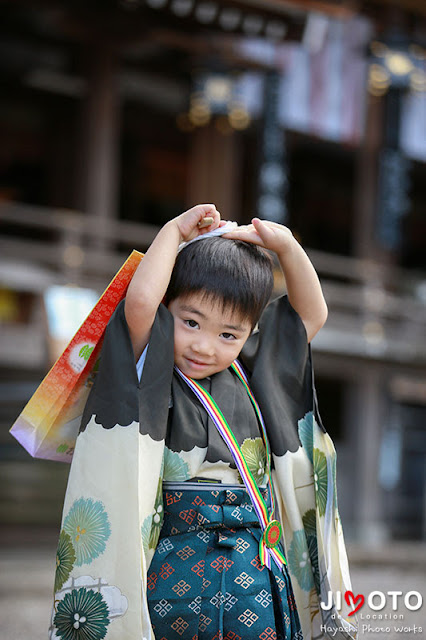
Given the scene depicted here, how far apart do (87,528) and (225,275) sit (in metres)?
0.66

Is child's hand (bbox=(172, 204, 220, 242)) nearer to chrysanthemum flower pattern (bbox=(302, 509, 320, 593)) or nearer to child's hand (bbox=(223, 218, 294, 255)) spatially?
child's hand (bbox=(223, 218, 294, 255))

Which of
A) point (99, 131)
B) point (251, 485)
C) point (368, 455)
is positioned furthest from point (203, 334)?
point (368, 455)

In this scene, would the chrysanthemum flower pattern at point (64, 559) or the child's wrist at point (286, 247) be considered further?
the child's wrist at point (286, 247)

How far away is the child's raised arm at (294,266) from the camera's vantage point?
1906mm

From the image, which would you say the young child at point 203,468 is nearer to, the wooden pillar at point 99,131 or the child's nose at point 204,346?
the child's nose at point 204,346

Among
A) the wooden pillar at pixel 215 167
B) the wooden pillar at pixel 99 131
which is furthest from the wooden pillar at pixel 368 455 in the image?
the wooden pillar at pixel 99 131

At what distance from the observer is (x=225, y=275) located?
1.86m

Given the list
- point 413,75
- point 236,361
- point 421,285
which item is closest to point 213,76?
point 413,75

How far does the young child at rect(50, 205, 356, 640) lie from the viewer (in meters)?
1.71

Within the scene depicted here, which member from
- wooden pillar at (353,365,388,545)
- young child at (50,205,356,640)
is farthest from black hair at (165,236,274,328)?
wooden pillar at (353,365,388,545)

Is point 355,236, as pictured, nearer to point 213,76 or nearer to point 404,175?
point 404,175

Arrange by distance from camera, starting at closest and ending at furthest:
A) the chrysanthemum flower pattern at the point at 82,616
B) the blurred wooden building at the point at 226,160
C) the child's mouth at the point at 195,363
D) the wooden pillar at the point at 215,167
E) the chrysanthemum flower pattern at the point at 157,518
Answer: the chrysanthemum flower pattern at the point at 82,616, the chrysanthemum flower pattern at the point at 157,518, the child's mouth at the point at 195,363, the blurred wooden building at the point at 226,160, the wooden pillar at the point at 215,167

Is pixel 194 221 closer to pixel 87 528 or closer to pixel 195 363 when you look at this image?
pixel 195 363

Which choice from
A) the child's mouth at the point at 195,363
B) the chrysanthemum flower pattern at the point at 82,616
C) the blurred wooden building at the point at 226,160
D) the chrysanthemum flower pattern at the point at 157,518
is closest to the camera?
the chrysanthemum flower pattern at the point at 82,616
